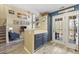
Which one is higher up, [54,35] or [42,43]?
[54,35]

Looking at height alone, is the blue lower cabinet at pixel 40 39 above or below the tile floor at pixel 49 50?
above

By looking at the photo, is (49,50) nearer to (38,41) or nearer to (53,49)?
(53,49)

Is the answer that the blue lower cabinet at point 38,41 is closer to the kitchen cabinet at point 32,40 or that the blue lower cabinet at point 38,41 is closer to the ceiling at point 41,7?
the kitchen cabinet at point 32,40

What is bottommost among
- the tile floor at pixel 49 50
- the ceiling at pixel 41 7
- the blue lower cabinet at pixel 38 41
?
the tile floor at pixel 49 50

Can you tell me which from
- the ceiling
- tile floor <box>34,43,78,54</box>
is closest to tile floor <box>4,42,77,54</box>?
tile floor <box>34,43,78,54</box>

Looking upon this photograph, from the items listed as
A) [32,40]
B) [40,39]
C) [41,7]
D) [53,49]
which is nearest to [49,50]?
[53,49]

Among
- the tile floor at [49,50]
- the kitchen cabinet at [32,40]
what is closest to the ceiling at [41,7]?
the kitchen cabinet at [32,40]

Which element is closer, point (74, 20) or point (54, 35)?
point (74, 20)

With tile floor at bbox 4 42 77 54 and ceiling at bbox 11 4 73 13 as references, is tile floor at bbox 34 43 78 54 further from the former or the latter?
ceiling at bbox 11 4 73 13

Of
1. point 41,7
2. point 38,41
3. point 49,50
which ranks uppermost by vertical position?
point 41,7
